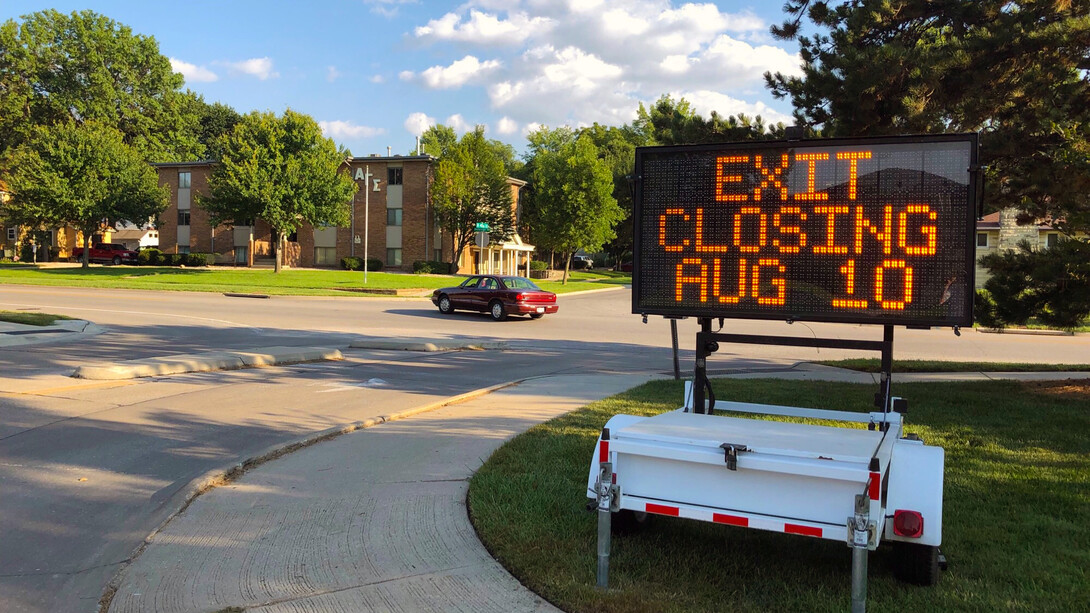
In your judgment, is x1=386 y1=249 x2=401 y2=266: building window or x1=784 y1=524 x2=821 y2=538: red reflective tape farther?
x1=386 y1=249 x2=401 y2=266: building window

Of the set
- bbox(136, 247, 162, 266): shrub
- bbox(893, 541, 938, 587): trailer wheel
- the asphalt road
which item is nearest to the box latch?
bbox(893, 541, 938, 587): trailer wheel

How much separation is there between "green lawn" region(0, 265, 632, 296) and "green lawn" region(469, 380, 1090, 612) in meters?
29.0

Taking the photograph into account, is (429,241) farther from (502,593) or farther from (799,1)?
(502,593)

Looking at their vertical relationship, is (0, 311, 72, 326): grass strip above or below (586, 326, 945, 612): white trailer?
below

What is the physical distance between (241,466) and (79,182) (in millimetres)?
47490

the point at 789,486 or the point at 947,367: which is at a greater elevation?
the point at 789,486

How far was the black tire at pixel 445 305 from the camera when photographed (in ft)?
84.8

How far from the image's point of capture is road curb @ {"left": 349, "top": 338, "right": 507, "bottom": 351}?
16.1 meters

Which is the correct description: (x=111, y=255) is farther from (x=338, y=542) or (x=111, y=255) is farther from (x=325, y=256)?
(x=338, y=542)

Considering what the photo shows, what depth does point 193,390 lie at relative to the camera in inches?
410

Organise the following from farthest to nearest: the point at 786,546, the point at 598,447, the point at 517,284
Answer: the point at 517,284
the point at 786,546
the point at 598,447

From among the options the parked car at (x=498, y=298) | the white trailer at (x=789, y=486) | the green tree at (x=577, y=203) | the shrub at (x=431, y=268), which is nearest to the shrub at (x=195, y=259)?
the shrub at (x=431, y=268)

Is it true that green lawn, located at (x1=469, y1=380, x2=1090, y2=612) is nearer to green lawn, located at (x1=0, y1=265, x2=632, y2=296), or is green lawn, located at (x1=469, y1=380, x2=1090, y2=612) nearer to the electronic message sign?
the electronic message sign

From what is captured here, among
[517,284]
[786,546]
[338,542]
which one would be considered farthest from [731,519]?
[517,284]
